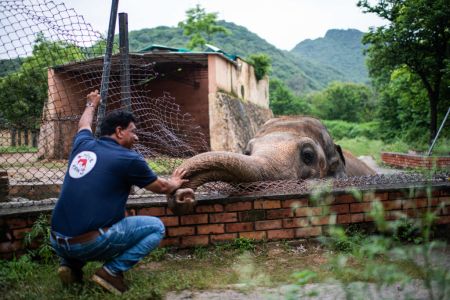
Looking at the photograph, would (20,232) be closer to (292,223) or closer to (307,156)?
(292,223)

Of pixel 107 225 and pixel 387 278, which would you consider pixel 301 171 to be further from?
pixel 387 278

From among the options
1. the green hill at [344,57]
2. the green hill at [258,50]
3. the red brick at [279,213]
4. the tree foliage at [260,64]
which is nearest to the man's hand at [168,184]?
the red brick at [279,213]

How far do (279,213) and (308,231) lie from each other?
0.37 meters

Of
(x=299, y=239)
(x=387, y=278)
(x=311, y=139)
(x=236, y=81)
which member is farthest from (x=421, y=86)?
(x=387, y=278)

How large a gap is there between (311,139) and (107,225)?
12.3 ft

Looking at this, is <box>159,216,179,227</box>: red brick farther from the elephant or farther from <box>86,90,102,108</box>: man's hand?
<box>86,90,102,108</box>: man's hand

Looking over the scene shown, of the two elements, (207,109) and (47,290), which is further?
(207,109)

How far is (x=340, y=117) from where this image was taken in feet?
267

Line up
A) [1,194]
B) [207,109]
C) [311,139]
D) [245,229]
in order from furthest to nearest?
[207,109]
[311,139]
[1,194]
[245,229]

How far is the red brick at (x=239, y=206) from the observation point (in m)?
4.41

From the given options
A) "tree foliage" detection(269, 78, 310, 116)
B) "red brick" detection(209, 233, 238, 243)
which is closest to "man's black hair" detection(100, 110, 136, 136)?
"red brick" detection(209, 233, 238, 243)

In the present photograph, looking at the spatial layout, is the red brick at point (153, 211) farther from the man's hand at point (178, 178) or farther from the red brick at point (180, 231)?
the man's hand at point (178, 178)

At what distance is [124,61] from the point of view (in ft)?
15.7

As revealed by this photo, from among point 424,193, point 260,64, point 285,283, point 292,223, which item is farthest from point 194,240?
point 260,64
